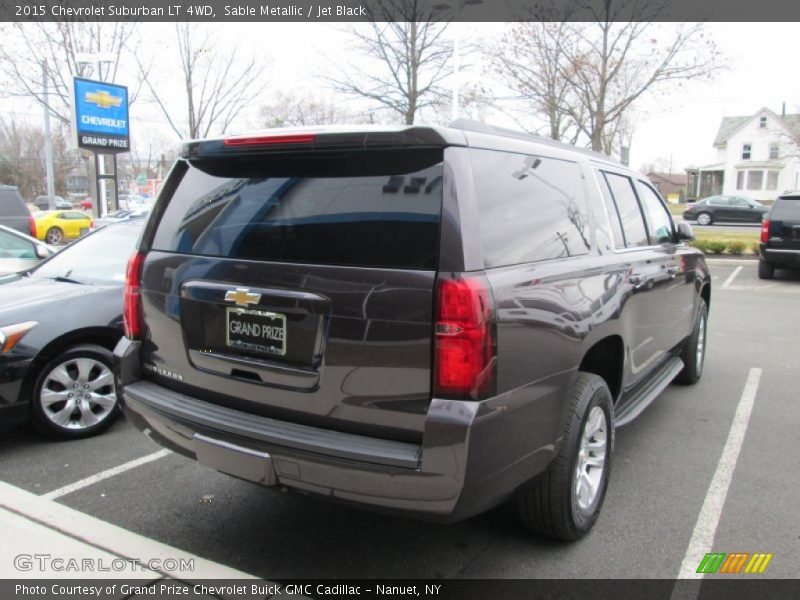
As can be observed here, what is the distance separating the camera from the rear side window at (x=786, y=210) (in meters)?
11.7

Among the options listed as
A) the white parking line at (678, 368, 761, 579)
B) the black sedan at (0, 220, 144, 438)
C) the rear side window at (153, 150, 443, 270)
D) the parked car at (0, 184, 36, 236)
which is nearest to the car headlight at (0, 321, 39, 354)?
the black sedan at (0, 220, 144, 438)

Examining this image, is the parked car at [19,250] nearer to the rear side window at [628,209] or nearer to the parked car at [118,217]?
the parked car at [118,217]

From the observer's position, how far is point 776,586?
8.70 feet

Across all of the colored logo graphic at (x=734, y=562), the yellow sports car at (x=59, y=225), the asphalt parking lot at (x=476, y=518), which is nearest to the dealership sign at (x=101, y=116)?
the yellow sports car at (x=59, y=225)

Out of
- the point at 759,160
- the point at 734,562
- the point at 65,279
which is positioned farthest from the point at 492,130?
the point at 759,160

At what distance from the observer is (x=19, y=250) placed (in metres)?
6.95

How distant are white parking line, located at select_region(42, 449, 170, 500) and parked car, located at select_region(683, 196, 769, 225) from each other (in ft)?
107

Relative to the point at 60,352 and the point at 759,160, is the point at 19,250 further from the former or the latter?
the point at 759,160

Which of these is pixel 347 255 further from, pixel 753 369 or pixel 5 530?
pixel 753 369

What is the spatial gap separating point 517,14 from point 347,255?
17.4 m

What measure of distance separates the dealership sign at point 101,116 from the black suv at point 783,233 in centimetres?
1589

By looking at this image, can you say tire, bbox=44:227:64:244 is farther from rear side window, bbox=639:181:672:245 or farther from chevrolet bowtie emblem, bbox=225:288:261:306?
chevrolet bowtie emblem, bbox=225:288:261:306

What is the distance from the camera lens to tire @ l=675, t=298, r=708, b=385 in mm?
5484

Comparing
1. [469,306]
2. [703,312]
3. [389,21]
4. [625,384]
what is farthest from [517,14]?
[469,306]
